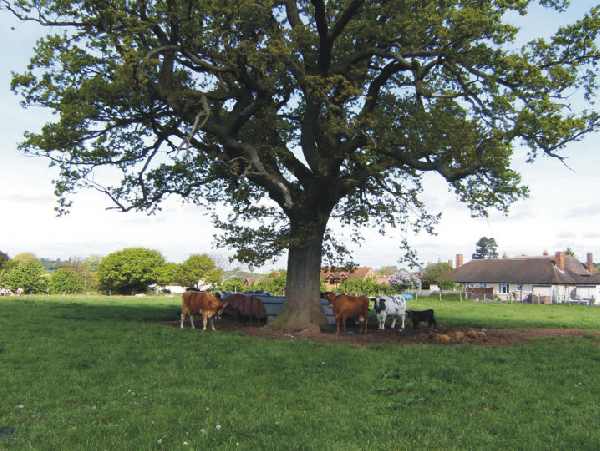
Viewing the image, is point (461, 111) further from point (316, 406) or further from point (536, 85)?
point (316, 406)

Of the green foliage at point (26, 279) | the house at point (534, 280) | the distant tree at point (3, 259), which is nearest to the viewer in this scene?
the green foliage at point (26, 279)

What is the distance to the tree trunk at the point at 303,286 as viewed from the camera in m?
19.6

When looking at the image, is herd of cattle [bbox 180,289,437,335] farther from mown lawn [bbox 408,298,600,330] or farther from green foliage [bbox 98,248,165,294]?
green foliage [bbox 98,248,165,294]

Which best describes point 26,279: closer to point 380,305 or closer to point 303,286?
point 303,286

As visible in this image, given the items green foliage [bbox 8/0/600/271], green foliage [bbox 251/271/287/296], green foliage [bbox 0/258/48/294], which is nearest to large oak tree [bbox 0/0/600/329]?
green foliage [bbox 8/0/600/271]

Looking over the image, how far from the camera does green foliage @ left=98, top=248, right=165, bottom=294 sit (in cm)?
8550

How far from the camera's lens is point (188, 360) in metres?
12.6

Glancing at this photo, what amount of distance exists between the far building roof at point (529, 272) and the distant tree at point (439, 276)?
2.66 meters

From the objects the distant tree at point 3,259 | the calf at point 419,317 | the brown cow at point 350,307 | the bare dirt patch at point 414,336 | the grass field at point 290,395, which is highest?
the distant tree at point 3,259

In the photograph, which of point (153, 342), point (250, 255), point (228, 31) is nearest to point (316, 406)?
point (153, 342)

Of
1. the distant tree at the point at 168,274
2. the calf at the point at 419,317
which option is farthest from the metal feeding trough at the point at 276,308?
the distant tree at the point at 168,274

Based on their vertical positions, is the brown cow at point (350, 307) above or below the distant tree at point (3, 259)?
below

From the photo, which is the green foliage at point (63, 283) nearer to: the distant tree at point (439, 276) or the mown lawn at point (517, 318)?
the mown lawn at point (517, 318)

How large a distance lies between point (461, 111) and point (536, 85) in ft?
14.3
